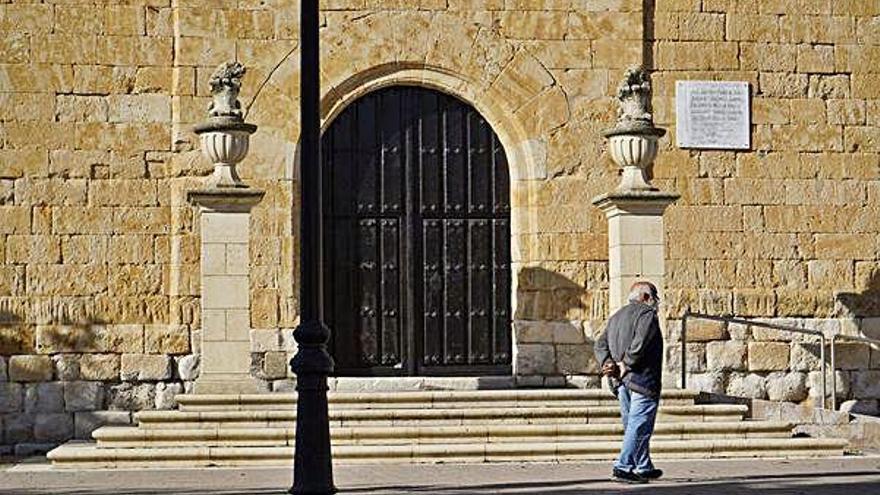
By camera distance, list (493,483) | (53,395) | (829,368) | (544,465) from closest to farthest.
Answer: (493,483) < (544,465) < (53,395) < (829,368)

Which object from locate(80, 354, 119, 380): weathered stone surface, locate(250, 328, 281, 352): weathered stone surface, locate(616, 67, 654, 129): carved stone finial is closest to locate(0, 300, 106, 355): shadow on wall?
locate(80, 354, 119, 380): weathered stone surface

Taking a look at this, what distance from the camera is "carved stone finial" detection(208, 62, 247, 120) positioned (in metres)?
17.0

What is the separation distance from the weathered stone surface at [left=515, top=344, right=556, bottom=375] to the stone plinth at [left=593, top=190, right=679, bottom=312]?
1217 millimetres

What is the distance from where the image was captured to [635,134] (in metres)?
17.6

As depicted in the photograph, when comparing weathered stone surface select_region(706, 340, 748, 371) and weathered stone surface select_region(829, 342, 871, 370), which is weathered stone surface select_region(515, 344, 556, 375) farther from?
weathered stone surface select_region(829, 342, 871, 370)

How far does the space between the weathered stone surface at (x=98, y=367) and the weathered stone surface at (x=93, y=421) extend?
1.34 ft

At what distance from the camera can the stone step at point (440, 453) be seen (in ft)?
48.8

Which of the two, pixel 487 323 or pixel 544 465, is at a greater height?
pixel 487 323

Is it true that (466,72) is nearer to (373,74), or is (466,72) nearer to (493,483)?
(373,74)

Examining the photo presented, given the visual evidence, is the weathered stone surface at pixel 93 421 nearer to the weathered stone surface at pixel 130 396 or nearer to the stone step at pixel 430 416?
the weathered stone surface at pixel 130 396

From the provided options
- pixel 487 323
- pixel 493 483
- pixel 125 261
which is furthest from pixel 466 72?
pixel 493 483

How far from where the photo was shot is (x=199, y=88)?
18.3 meters

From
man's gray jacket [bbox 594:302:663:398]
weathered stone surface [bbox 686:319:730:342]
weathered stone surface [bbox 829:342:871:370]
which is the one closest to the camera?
man's gray jacket [bbox 594:302:663:398]

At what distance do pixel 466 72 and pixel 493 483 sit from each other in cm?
679
